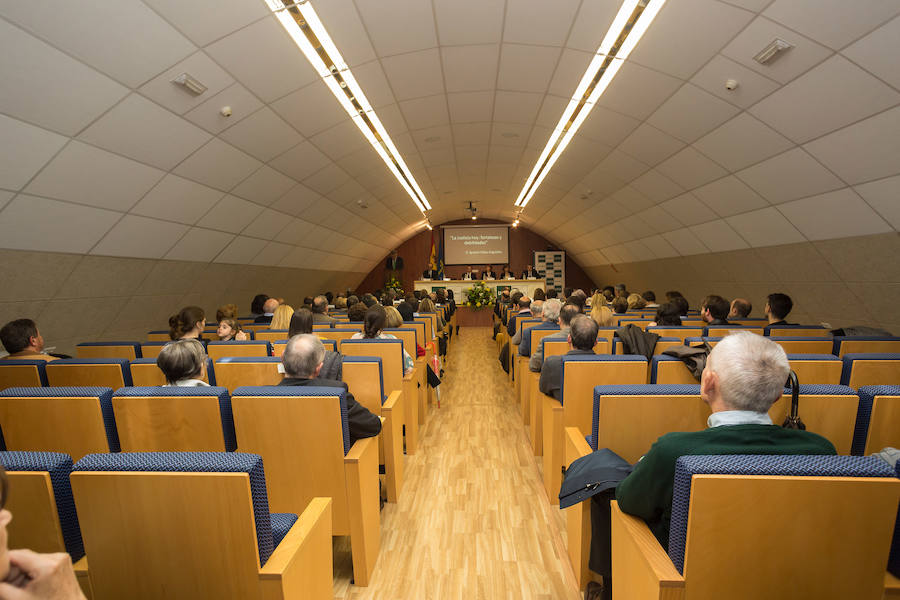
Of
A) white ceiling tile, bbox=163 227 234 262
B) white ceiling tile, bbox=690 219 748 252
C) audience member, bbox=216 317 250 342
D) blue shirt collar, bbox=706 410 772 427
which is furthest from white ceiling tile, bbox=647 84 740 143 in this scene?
white ceiling tile, bbox=163 227 234 262

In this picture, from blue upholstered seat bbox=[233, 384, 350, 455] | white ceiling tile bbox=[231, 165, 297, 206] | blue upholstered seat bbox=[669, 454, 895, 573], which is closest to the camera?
blue upholstered seat bbox=[669, 454, 895, 573]

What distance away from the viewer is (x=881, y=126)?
413cm

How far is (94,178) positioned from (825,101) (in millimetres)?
7878

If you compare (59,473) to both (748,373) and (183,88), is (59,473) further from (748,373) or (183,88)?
(183,88)

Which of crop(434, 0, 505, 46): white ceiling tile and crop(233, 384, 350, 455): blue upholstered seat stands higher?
crop(434, 0, 505, 46): white ceiling tile

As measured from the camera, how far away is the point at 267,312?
23.9ft

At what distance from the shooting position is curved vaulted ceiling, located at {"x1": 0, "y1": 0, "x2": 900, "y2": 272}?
3.56 meters

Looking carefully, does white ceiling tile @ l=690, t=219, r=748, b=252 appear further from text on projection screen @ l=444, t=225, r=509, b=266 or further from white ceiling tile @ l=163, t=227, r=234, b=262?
text on projection screen @ l=444, t=225, r=509, b=266

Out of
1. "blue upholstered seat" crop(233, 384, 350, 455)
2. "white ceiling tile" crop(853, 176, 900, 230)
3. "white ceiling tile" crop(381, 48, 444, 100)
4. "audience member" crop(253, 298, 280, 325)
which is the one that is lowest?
"audience member" crop(253, 298, 280, 325)

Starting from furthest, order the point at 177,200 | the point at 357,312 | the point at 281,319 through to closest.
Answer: the point at 177,200
the point at 357,312
the point at 281,319

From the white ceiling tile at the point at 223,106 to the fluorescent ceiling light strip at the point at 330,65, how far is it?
0.89 meters

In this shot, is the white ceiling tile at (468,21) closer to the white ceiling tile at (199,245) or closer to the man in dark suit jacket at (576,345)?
the man in dark suit jacket at (576,345)

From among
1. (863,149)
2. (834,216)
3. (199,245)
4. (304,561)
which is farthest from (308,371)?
(834,216)

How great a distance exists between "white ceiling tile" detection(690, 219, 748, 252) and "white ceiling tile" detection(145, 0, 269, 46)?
8.30 meters
